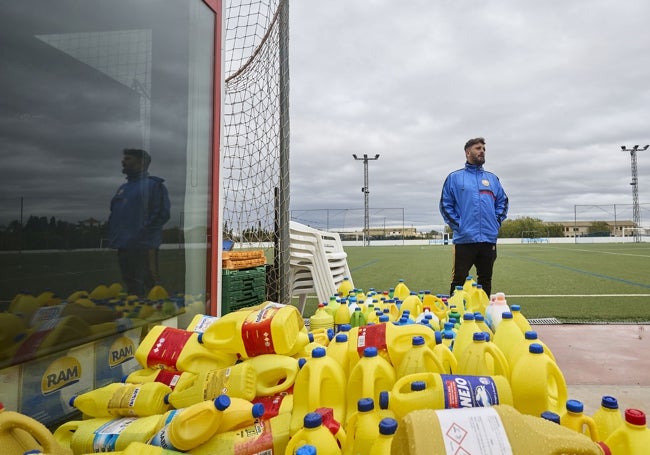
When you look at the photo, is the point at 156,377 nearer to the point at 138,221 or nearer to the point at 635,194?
the point at 138,221

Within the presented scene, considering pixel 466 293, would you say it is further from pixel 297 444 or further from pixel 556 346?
pixel 297 444

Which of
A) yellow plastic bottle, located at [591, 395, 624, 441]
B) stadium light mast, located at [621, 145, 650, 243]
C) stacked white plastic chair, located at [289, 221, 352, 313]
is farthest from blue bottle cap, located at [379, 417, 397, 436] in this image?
stadium light mast, located at [621, 145, 650, 243]

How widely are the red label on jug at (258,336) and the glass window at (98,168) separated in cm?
77

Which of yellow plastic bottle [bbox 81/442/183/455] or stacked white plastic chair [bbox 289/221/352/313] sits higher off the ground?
stacked white plastic chair [bbox 289/221/352/313]

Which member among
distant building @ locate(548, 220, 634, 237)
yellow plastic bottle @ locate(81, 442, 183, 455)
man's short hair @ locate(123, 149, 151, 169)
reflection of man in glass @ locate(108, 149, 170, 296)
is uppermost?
distant building @ locate(548, 220, 634, 237)

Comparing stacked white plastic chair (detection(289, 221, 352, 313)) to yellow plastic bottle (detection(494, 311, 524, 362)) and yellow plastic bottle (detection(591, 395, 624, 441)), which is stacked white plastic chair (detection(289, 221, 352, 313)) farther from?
yellow plastic bottle (detection(591, 395, 624, 441))

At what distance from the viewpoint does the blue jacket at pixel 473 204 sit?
3.76m

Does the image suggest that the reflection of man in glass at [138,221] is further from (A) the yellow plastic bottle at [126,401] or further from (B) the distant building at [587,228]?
(B) the distant building at [587,228]

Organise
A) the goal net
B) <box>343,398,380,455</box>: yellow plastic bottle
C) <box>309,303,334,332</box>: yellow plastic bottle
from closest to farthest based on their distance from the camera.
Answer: <box>343,398,380,455</box>: yellow plastic bottle < <box>309,303,334,332</box>: yellow plastic bottle < the goal net

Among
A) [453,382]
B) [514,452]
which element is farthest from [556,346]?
[514,452]

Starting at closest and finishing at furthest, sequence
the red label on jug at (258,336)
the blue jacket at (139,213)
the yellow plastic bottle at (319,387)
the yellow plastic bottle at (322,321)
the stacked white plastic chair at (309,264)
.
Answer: the yellow plastic bottle at (319,387)
the red label on jug at (258,336)
the blue jacket at (139,213)
the yellow plastic bottle at (322,321)
the stacked white plastic chair at (309,264)

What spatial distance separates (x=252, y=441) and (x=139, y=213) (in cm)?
143

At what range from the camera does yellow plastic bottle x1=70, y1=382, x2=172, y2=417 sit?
1.40 metres

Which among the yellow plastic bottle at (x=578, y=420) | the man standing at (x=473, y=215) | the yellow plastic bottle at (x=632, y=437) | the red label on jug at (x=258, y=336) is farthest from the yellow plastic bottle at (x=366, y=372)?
the man standing at (x=473, y=215)
